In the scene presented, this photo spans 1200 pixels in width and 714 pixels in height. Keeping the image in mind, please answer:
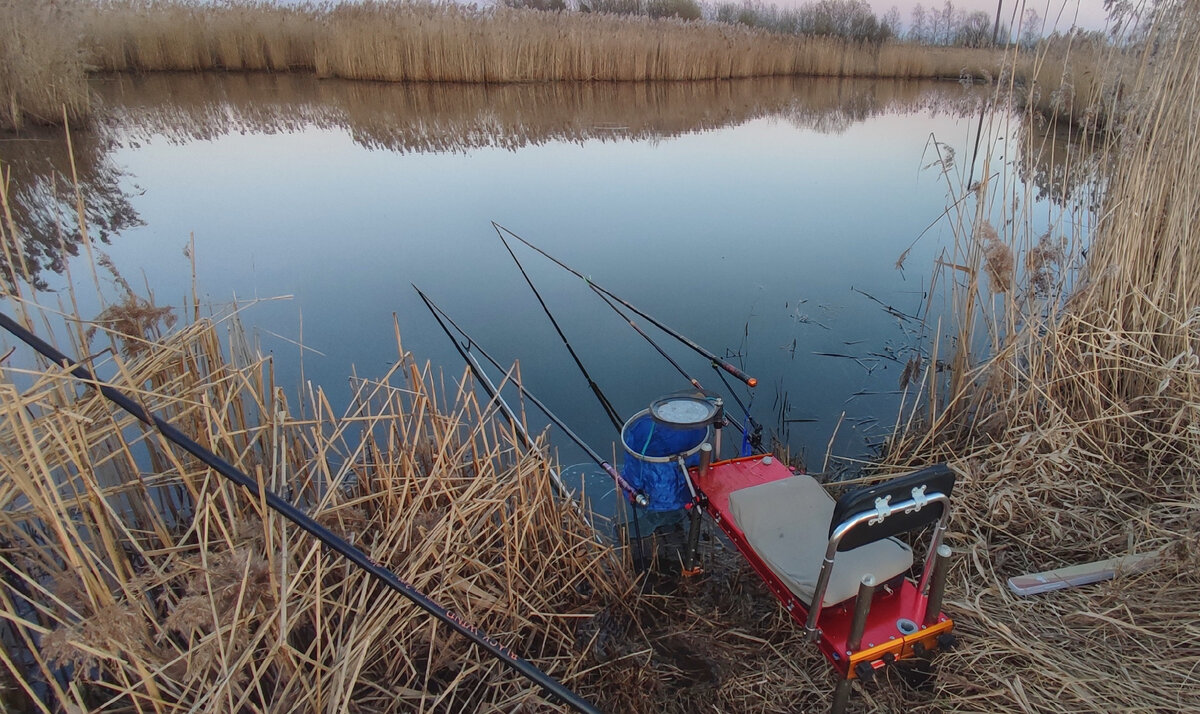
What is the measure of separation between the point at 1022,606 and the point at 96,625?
2.29 m

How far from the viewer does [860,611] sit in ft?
4.59

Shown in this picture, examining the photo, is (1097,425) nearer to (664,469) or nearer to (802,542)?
(802,542)

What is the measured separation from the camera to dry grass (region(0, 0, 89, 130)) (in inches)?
264

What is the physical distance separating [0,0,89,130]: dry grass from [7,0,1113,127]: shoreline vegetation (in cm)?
127

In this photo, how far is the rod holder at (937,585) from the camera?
1432mm

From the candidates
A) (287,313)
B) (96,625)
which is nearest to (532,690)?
(96,625)

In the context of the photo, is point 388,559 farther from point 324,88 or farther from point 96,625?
point 324,88

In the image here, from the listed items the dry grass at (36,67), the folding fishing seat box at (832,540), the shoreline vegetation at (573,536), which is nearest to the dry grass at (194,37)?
the dry grass at (36,67)

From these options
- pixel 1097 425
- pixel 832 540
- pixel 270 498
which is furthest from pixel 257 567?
pixel 1097 425

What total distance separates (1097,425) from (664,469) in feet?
5.51

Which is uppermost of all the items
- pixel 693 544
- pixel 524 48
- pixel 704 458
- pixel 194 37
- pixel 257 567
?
pixel 194 37

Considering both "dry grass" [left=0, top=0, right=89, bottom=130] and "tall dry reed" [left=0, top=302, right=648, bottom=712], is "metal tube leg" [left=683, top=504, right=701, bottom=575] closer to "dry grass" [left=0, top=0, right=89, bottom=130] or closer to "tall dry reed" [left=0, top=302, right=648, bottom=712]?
"tall dry reed" [left=0, top=302, right=648, bottom=712]

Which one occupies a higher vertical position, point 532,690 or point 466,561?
point 466,561

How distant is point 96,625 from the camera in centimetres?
127
